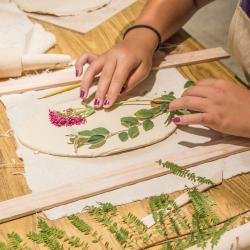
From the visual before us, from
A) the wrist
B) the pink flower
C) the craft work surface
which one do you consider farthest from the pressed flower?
the craft work surface

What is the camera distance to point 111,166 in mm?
868

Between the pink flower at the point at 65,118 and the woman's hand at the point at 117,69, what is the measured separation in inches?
2.1

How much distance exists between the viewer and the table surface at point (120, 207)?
0.77m

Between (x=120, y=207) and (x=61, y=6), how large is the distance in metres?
0.79

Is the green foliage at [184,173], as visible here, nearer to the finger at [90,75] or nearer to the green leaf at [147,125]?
the green leaf at [147,125]

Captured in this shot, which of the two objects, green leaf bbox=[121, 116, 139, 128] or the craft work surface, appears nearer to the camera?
green leaf bbox=[121, 116, 139, 128]

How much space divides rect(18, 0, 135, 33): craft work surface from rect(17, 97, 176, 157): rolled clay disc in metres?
0.40

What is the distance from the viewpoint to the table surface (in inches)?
30.3

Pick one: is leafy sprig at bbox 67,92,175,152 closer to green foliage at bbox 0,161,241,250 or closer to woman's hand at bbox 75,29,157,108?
woman's hand at bbox 75,29,157,108

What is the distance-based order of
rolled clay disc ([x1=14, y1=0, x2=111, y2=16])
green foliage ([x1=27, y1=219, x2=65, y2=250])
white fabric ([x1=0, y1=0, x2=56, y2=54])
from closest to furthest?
green foliage ([x1=27, y1=219, x2=65, y2=250])
white fabric ([x1=0, y1=0, x2=56, y2=54])
rolled clay disc ([x1=14, y1=0, x2=111, y2=16])

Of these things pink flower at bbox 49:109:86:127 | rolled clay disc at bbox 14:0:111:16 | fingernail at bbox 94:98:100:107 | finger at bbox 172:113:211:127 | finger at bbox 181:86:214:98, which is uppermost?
rolled clay disc at bbox 14:0:111:16

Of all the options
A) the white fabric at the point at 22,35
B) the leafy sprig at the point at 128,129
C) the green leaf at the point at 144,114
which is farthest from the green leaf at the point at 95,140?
the white fabric at the point at 22,35

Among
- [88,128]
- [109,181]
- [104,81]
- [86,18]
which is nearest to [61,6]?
[86,18]

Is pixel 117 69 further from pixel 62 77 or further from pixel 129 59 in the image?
pixel 62 77
